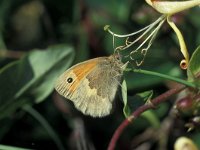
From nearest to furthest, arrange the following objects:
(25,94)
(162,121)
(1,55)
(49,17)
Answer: (25,94)
(162,121)
(1,55)
(49,17)

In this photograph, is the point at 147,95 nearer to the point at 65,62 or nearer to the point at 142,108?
the point at 142,108

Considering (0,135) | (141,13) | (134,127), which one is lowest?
(134,127)

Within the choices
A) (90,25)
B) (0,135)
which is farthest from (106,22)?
(0,135)

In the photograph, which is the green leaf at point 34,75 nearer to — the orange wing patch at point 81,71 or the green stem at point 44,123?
the green stem at point 44,123

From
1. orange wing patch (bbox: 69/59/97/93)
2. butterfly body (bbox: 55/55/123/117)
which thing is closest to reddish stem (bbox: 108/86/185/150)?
butterfly body (bbox: 55/55/123/117)

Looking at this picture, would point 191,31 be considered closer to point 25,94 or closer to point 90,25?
point 90,25

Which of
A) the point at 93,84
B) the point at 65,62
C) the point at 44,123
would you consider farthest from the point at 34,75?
the point at 93,84

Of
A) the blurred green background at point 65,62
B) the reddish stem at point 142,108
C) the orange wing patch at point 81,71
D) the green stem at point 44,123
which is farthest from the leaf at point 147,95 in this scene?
the green stem at point 44,123
